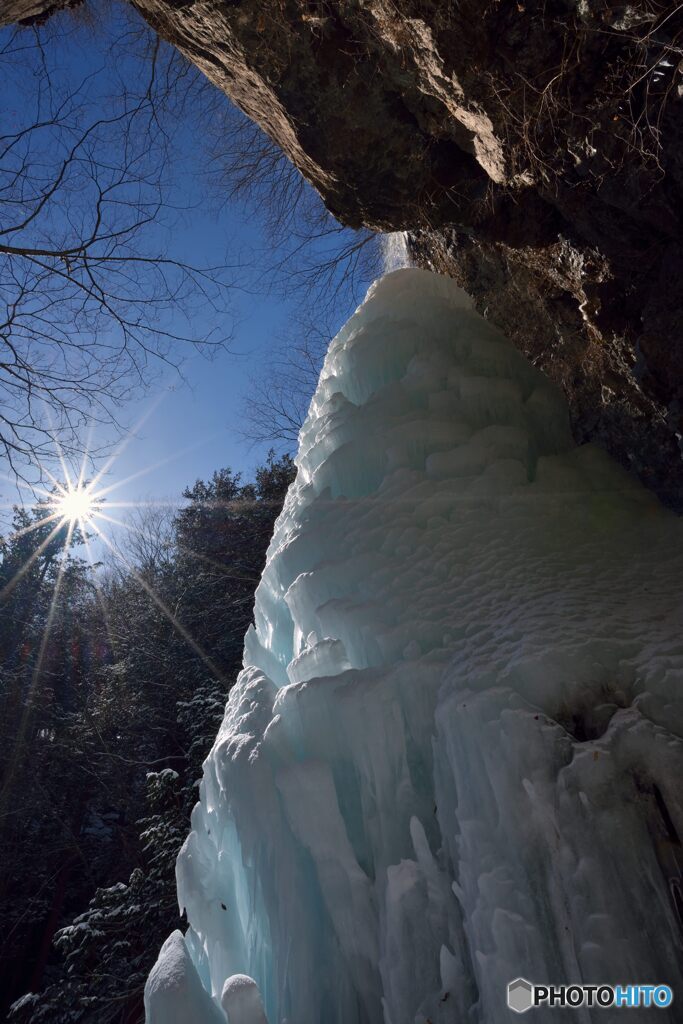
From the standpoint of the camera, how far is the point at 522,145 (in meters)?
2.76

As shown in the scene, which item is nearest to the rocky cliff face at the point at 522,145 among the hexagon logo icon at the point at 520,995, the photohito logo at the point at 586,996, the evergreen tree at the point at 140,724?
the photohito logo at the point at 586,996

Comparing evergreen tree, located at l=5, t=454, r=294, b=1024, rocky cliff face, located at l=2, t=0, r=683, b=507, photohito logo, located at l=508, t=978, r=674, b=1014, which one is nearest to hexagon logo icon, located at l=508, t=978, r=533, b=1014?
photohito logo, located at l=508, t=978, r=674, b=1014

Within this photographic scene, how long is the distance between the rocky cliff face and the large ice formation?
0.55 m

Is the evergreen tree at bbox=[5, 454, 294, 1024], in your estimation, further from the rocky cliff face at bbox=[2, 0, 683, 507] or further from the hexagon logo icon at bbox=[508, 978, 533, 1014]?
the rocky cliff face at bbox=[2, 0, 683, 507]

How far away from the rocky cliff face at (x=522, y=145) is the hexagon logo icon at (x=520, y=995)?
2256mm

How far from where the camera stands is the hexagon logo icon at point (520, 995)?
1375 mm

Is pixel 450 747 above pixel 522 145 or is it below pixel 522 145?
below

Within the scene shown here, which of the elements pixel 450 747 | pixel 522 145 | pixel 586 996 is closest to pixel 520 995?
pixel 586 996

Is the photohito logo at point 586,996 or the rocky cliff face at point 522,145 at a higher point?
the rocky cliff face at point 522,145

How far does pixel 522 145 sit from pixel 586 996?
11.0 feet

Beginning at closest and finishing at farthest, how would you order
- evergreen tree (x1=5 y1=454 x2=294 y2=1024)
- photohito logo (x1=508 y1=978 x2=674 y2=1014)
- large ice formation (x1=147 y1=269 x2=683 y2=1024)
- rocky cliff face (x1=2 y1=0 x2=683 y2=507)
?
photohito logo (x1=508 y1=978 x2=674 y2=1014), large ice formation (x1=147 y1=269 x2=683 y2=1024), rocky cliff face (x1=2 y1=0 x2=683 y2=507), evergreen tree (x1=5 y1=454 x2=294 y2=1024)

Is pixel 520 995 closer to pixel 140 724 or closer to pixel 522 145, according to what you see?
pixel 522 145

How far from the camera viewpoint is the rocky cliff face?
2309 millimetres

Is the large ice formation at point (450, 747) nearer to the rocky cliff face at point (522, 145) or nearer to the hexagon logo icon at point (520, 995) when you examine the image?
the hexagon logo icon at point (520, 995)
